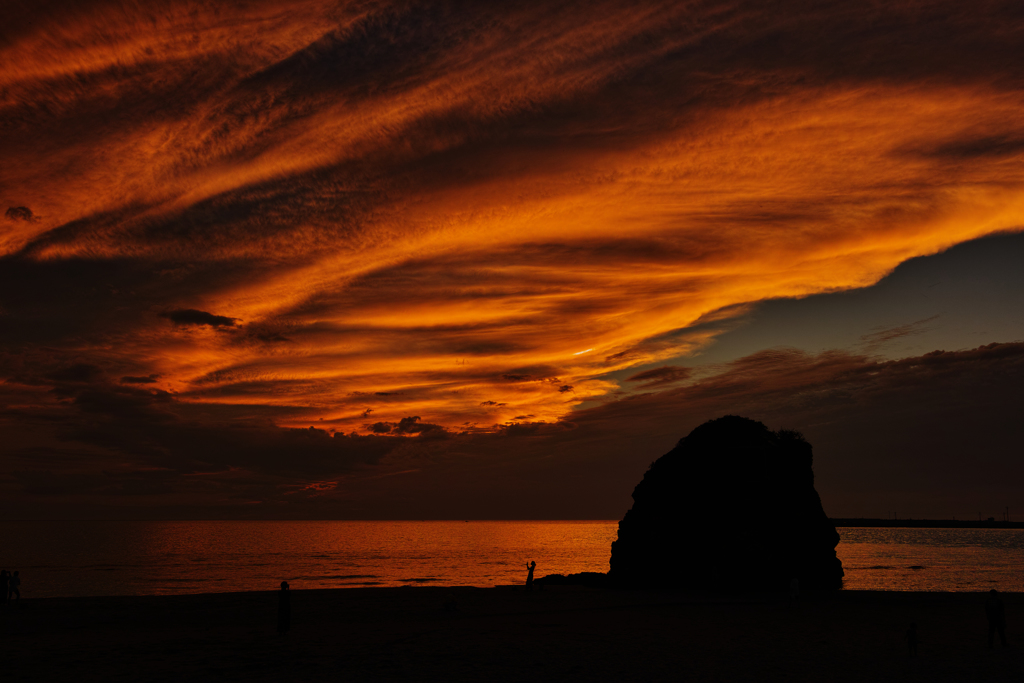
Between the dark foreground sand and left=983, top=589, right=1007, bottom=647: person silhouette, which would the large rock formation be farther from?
left=983, top=589, right=1007, bottom=647: person silhouette

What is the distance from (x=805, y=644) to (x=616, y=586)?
84.8 feet

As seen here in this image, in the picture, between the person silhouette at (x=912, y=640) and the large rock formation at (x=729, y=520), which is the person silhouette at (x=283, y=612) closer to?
the person silhouette at (x=912, y=640)

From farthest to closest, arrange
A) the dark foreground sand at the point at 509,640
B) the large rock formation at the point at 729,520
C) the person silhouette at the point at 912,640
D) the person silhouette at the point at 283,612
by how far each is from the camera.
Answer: the large rock formation at the point at 729,520 → the person silhouette at the point at 283,612 → the person silhouette at the point at 912,640 → the dark foreground sand at the point at 509,640

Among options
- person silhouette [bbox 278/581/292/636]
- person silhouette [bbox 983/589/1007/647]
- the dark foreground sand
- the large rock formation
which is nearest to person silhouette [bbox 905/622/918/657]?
the dark foreground sand

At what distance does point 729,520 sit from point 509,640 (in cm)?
2768

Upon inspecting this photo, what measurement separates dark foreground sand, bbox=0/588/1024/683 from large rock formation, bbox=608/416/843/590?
525 centimetres

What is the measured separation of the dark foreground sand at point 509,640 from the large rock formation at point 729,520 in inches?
207

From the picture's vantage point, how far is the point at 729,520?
51.2m

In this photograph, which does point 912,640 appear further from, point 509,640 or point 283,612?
point 283,612

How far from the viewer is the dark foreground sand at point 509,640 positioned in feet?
73.4

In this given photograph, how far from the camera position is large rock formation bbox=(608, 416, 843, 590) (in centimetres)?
4962

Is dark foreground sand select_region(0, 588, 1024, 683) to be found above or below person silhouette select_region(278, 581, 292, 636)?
below

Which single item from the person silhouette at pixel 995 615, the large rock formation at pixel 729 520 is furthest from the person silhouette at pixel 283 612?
the large rock formation at pixel 729 520

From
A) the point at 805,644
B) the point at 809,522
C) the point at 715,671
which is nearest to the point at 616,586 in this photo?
the point at 809,522
